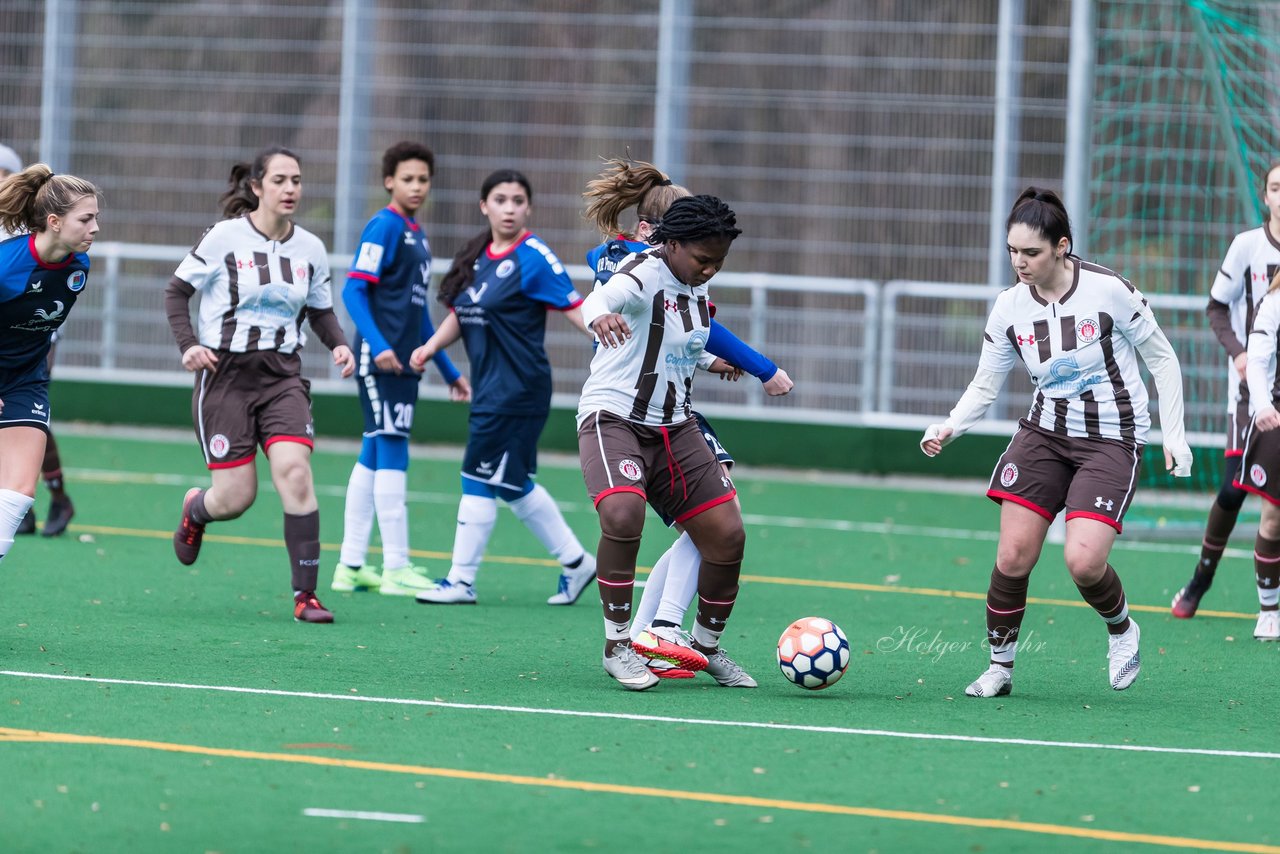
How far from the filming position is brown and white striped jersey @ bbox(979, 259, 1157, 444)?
639 cm

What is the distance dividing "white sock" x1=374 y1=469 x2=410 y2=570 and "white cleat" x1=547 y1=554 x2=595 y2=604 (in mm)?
779

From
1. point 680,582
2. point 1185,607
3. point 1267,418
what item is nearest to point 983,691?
point 680,582

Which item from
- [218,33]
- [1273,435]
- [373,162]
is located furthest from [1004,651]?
[218,33]

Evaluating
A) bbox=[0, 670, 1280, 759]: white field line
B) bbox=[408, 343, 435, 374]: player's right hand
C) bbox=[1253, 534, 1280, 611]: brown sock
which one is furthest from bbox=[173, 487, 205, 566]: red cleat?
bbox=[1253, 534, 1280, 611]: brown sock

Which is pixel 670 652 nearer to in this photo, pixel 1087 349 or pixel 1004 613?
pixel 1004 613

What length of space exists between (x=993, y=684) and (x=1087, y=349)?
1.22 m

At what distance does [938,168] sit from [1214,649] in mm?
8005

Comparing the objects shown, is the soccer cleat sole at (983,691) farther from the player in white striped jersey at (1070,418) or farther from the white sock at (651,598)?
the white sock at (651,598)

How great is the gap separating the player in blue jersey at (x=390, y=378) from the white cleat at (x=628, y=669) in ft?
8.28

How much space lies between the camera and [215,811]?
4730 millimetres

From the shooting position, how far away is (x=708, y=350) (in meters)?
6.90

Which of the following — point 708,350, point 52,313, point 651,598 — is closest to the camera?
point 708,350

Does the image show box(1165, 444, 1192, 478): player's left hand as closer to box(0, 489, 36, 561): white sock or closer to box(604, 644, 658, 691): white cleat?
box(604, 644, 658, 691): white cleat

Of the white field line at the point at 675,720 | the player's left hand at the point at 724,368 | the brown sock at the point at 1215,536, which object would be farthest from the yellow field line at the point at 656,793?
the brown sock at the point at 1215,536
